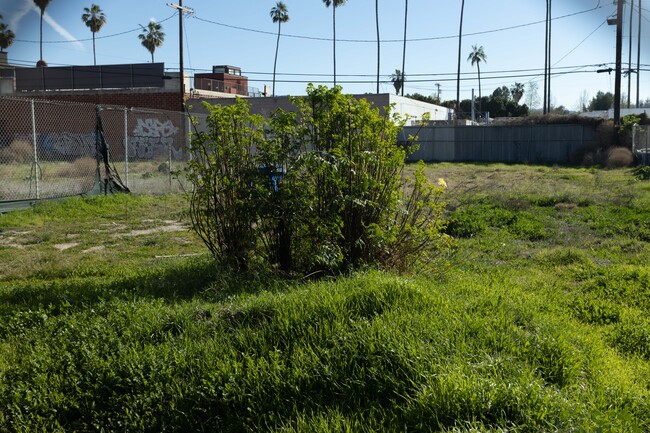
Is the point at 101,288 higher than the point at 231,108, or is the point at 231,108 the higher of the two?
the point at 231,108

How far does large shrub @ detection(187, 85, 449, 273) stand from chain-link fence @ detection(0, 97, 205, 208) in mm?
575

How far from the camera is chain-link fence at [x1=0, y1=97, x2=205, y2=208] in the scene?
48.1 feet

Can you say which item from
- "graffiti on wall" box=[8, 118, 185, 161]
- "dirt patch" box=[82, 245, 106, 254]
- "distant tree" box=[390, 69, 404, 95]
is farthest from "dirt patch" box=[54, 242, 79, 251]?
"distant tree" box=[390, 69, 404, 95]

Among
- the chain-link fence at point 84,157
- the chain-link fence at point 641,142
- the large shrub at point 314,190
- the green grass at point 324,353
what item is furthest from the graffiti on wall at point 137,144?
the chain-link fence at point 641,142

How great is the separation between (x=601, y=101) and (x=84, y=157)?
8319 cm

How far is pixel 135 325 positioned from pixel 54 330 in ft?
2.27

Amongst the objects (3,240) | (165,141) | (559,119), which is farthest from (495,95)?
(3,240)

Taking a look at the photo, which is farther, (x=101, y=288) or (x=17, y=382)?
Result: (x=101, y=288)

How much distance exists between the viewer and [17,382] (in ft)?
12.7

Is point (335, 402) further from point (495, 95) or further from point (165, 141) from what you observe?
point (495, 95)

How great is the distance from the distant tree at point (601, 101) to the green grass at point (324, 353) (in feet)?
283

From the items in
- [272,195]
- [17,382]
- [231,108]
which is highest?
[231,108]

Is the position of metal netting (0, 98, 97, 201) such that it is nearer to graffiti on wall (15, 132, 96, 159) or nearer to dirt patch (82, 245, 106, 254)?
graffiti on wall (15, 132, 96, 159)

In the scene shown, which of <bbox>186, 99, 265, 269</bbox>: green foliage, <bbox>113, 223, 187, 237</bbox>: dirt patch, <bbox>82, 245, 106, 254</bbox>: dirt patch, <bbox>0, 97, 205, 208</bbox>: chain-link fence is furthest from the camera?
<bbox>0, 97, 205, 208</bbox>: chain-link fence
